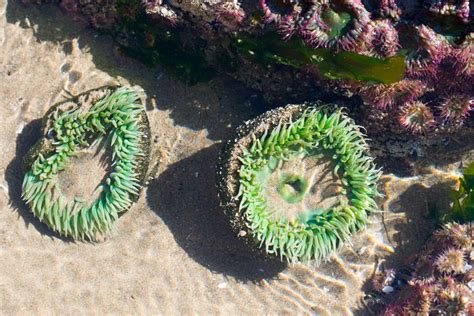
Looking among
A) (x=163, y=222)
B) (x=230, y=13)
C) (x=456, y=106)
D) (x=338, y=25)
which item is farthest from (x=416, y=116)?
(x=163, y=222)

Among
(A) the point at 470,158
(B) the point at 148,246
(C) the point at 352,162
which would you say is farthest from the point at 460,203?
(B) the point at 148,246

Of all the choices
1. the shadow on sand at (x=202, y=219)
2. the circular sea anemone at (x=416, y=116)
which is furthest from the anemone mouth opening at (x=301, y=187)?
the circular sea anemone at (x=416, y=116)

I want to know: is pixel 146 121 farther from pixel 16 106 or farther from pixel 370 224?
pixel 370 224

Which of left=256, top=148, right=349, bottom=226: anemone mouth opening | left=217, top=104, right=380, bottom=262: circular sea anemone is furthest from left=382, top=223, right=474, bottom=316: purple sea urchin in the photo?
left=256, top=148, right=349, bottom=226: anemone mouth opening

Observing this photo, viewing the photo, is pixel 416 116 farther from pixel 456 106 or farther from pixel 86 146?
pixel 86 146

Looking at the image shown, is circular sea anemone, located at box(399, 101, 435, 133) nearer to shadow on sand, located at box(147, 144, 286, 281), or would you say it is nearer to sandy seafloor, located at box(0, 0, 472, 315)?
sandy seafloor, located at box(0, 0, 472, 315)

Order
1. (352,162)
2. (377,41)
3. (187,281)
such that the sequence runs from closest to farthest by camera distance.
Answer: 1. (377,41)
2. (352,162)
3. (187,281)
